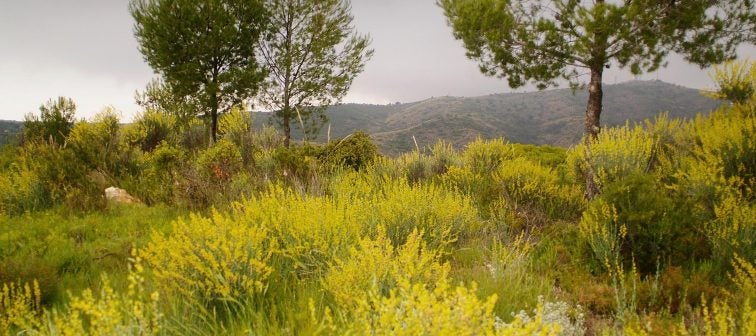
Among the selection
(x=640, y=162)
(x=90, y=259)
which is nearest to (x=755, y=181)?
(x=640, y=162)

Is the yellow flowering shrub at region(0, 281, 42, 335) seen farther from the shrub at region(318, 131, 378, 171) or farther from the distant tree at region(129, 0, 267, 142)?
the distant tree at region(129, 0, 267, 142)

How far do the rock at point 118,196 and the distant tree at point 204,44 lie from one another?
8.26 metres

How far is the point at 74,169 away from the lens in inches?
306

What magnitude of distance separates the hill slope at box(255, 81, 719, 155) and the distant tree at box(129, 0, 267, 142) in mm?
85565

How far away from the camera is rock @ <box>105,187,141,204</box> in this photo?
745 cm

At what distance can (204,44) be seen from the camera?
15.3 meters

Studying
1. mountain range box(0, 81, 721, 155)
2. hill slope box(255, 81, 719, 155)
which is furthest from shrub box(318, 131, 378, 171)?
hill slope box(255, 81, 719, 155)

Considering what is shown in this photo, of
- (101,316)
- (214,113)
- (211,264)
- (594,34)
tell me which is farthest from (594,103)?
(214,113)

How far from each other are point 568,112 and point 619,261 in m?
179

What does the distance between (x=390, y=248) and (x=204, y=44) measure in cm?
1522

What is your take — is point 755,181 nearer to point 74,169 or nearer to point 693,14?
point 693,14

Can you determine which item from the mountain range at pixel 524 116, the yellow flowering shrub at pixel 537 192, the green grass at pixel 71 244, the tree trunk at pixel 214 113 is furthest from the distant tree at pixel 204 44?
the mountain range at pixel 524 116

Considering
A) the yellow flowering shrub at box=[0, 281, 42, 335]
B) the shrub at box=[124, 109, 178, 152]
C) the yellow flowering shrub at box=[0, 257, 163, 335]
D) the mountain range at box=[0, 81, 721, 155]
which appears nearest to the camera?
the yellow flowering shrub at box=[0, 257, 163, 335]

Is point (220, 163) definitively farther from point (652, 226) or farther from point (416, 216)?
point (652, 226)
